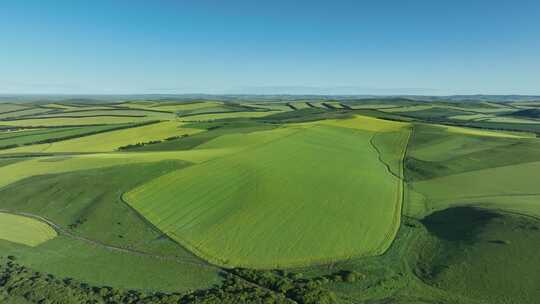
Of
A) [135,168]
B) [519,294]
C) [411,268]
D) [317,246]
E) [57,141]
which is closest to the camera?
[519,294]

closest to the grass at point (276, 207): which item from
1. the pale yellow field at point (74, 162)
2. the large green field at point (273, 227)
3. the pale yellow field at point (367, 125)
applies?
the large green field at point (273, 227)

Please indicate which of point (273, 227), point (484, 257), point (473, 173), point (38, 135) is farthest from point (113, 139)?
point (484, 257)

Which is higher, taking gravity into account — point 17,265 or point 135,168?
point 135,168

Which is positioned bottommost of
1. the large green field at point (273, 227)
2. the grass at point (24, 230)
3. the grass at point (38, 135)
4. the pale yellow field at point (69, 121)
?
the grass at point (24, 230)

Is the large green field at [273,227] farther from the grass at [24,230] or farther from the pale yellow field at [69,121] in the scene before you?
the pale yellow field at [69,121]

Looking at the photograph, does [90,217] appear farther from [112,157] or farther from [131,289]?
[112,157]

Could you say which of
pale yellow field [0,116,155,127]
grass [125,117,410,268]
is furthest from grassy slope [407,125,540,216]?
pale yellow field [0,116,155,127]

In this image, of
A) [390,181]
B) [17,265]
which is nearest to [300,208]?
[390,181]
